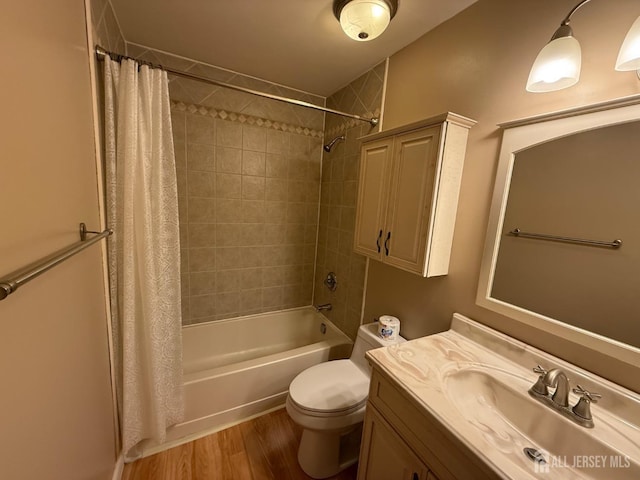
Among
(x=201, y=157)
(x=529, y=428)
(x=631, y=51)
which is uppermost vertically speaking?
(x=631, y=51)

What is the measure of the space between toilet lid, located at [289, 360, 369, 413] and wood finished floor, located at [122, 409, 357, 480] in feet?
1.48

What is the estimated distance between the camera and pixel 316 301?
8.36 ft

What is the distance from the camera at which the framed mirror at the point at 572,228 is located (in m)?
0.77

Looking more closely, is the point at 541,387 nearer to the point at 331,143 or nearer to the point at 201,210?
the point at 331,143

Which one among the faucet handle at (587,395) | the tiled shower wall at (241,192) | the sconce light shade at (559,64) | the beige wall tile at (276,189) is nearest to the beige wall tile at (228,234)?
the tiled shower wall at (241,192)

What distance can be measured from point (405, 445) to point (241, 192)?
A: 1.92 m

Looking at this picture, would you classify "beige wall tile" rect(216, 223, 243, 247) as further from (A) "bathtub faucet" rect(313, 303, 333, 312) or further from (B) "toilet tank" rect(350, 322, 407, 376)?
(B) "toilet tank" rect(350, 322, 407, 376)

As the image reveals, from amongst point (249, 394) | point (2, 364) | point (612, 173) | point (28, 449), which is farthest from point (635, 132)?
point (249, 394)

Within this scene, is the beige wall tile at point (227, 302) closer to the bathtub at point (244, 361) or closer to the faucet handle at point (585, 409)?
the bathtub at point (244, 361)

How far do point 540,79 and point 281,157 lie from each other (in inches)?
68.9

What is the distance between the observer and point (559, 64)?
786 millimetres

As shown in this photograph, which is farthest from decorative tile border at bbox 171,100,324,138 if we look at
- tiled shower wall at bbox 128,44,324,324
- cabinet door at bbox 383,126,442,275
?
cabinet door at bbox 383,126,442,275

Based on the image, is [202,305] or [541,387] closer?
[541,387]

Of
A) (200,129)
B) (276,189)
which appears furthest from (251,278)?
(200,129)
